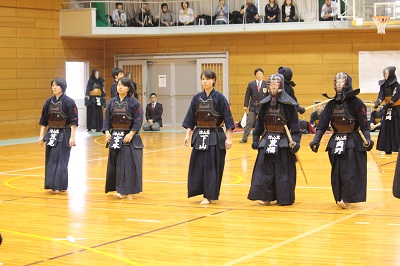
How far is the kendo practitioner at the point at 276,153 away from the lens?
10.4 metres

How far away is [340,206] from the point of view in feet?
33.7

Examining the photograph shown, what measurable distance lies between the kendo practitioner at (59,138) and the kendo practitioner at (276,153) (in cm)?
309

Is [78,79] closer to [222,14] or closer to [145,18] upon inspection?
[145,18]

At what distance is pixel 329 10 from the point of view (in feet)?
81.4

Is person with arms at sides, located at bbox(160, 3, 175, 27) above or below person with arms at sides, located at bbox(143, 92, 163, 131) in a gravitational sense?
above

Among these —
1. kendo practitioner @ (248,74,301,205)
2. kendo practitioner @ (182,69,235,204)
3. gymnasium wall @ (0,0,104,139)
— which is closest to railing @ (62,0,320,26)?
gymnasium wall @ (0,0,104,139)

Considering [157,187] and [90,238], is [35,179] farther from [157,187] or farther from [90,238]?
[90,238]

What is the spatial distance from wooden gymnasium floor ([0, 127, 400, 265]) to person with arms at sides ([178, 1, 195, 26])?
12.7m

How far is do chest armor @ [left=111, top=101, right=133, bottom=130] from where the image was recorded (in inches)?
444

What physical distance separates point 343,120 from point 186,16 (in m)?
17.0

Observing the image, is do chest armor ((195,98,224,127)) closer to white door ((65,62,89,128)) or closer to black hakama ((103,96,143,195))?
black hakama ((103,96,143,195))

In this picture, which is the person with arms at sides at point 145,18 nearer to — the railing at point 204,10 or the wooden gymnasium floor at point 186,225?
the railing at point 204,10

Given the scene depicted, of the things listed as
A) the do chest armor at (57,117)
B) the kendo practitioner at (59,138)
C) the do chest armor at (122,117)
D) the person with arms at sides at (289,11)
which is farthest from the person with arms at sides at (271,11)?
the do chest armor at (122,117)

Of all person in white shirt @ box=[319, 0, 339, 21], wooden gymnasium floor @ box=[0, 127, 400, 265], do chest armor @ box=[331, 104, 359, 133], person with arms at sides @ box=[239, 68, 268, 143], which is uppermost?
person in white shirt @ box=[319, 0, 339, 21]
